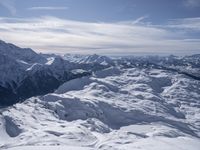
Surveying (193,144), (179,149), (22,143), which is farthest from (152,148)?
(22,143)

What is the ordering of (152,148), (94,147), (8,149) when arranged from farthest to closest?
1. (94,147)
2. (152,148)
3. (8,149)

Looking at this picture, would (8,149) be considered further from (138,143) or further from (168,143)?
(168,143)

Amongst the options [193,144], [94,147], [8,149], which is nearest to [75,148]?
[94,147]

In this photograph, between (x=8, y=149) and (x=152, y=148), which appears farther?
(x=152, y=148)

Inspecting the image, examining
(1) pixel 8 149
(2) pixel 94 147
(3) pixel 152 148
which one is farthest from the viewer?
(2) pixel 94 147

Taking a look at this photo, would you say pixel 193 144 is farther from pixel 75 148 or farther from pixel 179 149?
pixel 75 148

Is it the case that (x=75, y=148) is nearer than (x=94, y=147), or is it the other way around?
(x=75, y=148)

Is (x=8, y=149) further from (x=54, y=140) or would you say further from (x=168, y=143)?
(x=168, y=143)

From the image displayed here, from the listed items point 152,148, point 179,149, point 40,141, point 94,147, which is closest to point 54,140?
point 40,141
